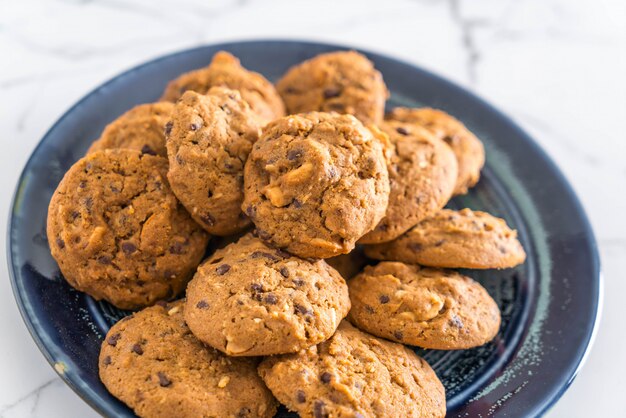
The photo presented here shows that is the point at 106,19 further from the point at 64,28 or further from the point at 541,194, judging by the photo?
the point at 541,194

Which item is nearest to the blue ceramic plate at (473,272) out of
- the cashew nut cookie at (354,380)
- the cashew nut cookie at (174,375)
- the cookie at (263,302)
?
the cashew nut cookie at (174,375)

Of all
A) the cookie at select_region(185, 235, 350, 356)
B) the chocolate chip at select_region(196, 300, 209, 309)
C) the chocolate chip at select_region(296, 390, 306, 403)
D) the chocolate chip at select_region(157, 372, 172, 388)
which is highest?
the cookie at select_region(185, 235, 350, 356)

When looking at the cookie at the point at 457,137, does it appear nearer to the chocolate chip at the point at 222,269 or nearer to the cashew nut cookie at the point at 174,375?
the chocolate chip at the point at 222,269

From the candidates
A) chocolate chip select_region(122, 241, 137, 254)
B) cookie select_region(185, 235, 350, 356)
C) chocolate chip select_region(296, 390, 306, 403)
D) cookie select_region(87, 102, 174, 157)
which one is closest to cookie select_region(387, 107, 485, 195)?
cookie select_region(185, 235, 350, 356)

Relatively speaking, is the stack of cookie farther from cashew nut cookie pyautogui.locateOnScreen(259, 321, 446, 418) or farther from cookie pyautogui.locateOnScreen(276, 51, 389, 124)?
cookie pyautogui.locateOnScreen(276, 51, 389, 124)

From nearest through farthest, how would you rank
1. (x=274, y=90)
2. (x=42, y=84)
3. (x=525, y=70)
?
(x=274, y=90)
(x=42, y=84)
(x=525, y=70)

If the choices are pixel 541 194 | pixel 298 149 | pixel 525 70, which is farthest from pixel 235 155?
pixel 525 70
